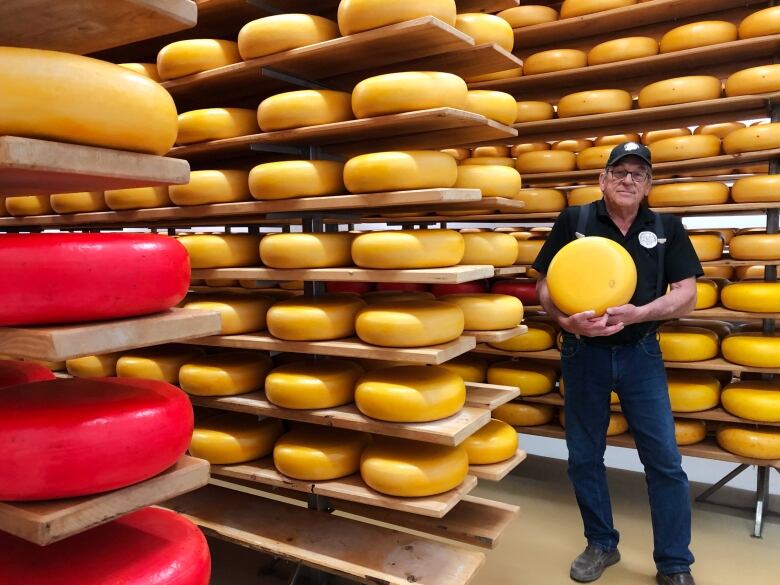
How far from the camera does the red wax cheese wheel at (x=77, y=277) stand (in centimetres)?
103

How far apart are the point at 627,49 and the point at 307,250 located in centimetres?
209

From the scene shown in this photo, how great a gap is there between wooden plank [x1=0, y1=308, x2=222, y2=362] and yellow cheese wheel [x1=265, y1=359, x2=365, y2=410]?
106 cm

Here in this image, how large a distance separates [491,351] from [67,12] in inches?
107

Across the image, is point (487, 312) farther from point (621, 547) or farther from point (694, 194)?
point (694, 194)

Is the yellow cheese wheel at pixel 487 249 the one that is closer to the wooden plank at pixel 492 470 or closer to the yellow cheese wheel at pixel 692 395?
the wooden plank at pixel 492 470

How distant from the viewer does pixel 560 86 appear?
11.7ft

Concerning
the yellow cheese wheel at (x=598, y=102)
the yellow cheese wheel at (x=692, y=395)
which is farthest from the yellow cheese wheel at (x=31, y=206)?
the yellow cheese wheel at (x=692, y=395)

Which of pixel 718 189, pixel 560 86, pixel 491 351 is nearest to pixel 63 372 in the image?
pixel 491 351

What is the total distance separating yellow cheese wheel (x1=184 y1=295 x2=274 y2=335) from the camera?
247cm

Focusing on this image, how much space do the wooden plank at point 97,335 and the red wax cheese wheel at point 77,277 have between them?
3 cm

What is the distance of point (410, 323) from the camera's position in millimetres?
2045

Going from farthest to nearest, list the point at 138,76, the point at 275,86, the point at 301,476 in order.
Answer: the point at 275,86
the point at 301,476
the point at 138,76

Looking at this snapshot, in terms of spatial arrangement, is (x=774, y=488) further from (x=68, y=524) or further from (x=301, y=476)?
(x=68, y=524)

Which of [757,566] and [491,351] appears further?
[491,351]
